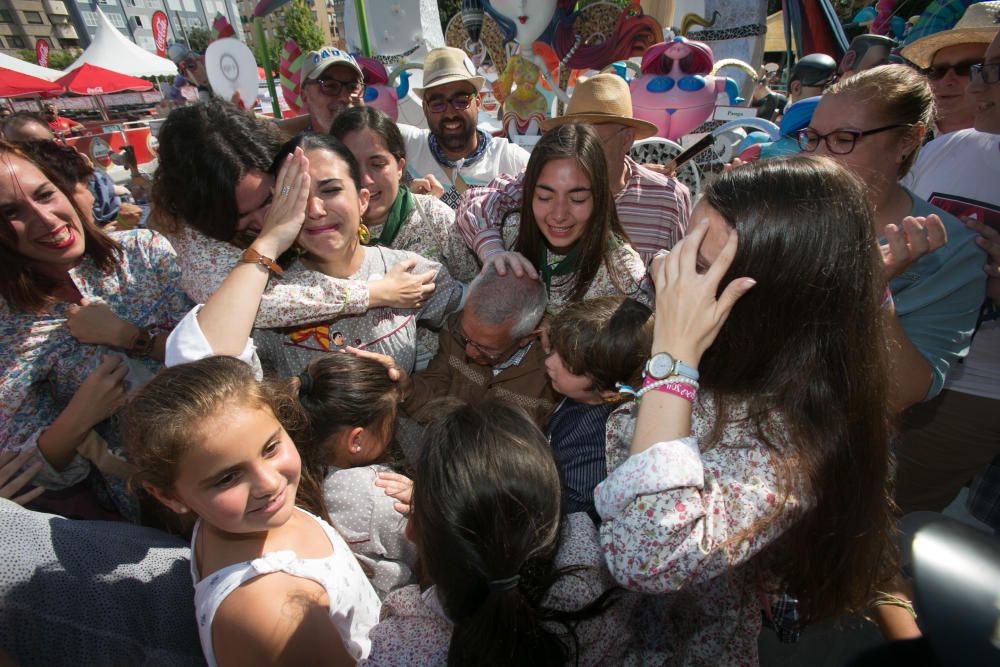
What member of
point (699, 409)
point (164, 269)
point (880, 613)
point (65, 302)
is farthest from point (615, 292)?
point (65, 302)

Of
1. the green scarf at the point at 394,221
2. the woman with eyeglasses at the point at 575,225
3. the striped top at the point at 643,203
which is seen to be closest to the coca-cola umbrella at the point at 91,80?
the green scarf at the point at 394,221

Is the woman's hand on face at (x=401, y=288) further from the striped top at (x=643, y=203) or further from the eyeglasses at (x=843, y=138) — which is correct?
the eyeglasses at (x=843, y=138)

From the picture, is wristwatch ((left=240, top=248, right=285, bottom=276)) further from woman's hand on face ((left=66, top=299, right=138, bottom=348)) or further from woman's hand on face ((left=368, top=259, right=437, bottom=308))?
woman's hand on face ((left=66, top=299, right=138, bottom=348))

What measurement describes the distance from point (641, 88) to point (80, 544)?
6.70 meters

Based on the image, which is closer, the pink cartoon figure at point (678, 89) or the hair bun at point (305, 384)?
the hair bun at point (305, 384)

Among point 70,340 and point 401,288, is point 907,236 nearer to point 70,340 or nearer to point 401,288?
point 401,288

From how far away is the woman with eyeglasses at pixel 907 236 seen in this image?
1.46 meters

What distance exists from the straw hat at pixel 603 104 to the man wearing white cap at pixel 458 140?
66cm

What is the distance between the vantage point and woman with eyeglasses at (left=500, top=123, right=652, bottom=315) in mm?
2047

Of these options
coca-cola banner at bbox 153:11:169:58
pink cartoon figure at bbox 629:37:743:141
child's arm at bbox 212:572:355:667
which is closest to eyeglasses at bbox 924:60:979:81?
pink cartoon figure at bbox 629:37:743:141

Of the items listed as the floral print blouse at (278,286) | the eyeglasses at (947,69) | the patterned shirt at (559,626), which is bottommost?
the patterned shirt at (559,626)

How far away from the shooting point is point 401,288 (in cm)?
186

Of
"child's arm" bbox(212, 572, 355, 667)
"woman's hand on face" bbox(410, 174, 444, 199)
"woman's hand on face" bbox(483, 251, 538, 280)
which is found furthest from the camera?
"woman's hand on face" bbox(410, 174, 444, 199)

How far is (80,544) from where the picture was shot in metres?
1.17
